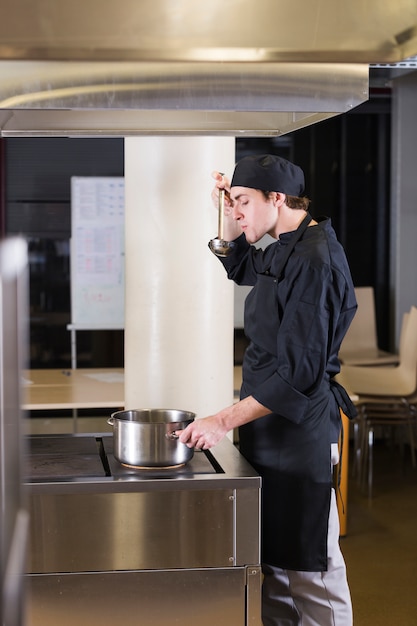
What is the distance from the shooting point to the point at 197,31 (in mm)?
1660

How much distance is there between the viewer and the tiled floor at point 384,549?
11.8 feet

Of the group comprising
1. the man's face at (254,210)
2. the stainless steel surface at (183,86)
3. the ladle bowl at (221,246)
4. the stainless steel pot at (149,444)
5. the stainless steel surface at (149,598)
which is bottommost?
the stainless steel surface at (149,598)

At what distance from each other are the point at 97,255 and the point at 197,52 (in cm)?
526

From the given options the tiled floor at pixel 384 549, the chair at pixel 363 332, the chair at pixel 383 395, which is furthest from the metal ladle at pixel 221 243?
the chair at pixel 363 332

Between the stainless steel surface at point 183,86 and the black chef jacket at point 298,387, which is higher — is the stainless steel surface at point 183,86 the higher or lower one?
the higher one

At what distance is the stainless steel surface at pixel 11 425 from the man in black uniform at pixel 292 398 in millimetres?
1524

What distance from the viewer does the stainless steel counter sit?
6.86 feet

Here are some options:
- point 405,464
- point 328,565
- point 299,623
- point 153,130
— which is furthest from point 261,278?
point 405,464

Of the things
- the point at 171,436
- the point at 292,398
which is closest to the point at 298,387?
the point at 292,398

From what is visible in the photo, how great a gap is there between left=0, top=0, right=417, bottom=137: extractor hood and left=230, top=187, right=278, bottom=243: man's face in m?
0.63

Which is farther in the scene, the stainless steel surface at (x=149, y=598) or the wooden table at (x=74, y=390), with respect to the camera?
the wooden table at (x=74, y=390)

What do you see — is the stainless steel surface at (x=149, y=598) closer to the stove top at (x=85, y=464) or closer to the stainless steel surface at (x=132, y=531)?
the stainless steel surface at (x=132, y=531)

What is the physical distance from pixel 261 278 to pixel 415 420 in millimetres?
3469

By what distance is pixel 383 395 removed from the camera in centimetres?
560
